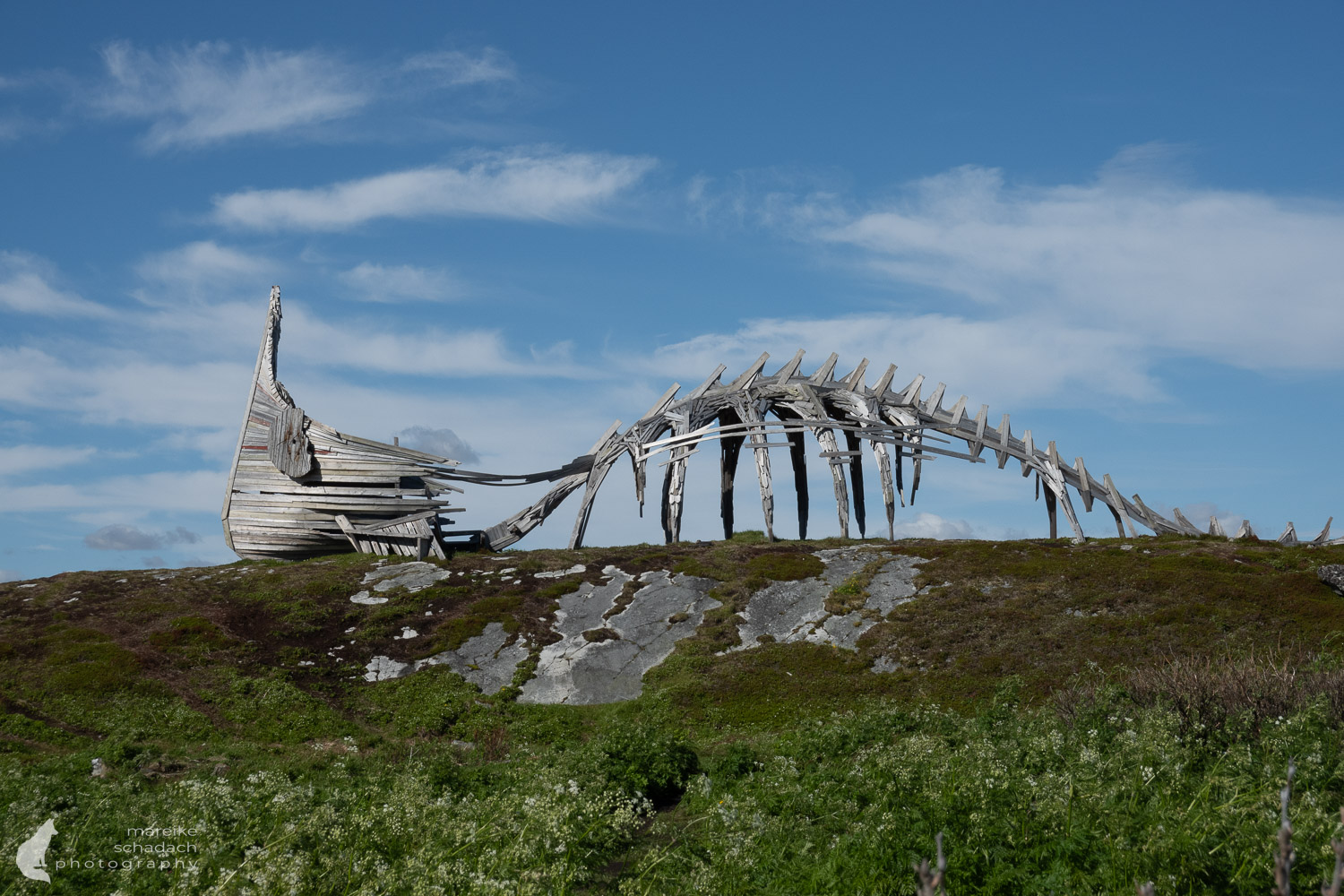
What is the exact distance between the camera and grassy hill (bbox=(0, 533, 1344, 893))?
29.3 ft

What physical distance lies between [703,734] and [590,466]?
16.8m

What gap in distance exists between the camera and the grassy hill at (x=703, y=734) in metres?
8.95

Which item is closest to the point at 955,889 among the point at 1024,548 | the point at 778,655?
the point at 778,655

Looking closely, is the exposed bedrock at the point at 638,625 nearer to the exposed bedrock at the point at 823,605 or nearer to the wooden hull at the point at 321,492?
the exposed bedrock at the point at 823,605

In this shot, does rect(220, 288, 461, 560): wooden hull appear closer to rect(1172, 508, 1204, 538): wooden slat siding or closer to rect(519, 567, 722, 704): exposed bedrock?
rect(519, 567, 722, 704): exposed bedrock

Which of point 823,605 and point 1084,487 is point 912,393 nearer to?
point 1084,487

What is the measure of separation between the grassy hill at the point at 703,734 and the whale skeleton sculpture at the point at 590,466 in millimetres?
2032

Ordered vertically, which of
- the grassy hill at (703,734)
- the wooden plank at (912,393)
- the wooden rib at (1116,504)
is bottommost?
the grassy hill at (703,734)

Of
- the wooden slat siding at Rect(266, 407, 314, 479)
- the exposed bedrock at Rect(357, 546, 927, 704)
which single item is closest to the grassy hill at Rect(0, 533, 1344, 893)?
the exposed bedrock at Rect(357, 546, 927, 704)

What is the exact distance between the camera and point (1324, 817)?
28.8 feet

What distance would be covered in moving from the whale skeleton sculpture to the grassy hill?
2032 mm

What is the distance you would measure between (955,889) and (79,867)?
7.98m

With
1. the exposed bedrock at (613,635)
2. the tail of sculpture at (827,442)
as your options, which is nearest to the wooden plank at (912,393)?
the tail of sculpture at (827,442)

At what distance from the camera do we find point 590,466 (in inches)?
1393
